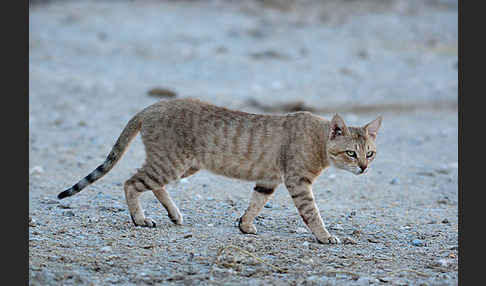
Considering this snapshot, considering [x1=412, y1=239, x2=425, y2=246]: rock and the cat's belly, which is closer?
[x1=412, y1=239, x2=425, y2=246]: rock

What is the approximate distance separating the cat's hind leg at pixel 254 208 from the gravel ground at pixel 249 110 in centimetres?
19

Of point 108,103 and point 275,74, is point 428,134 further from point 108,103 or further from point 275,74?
point 108,103

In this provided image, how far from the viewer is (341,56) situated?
17.5 meters

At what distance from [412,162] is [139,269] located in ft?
19.6

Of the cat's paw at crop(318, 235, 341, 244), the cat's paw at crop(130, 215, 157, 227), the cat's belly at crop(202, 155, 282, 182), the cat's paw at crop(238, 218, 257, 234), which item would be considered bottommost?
the cat's paw at crop(318, 235, 341, 244)

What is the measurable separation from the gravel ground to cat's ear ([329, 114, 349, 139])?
3.32 ft

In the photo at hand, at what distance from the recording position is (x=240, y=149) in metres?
6.63

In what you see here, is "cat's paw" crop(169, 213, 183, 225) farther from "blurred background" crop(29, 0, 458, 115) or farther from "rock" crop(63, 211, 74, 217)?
"blurred background" crop(29, 0, 458, 115)

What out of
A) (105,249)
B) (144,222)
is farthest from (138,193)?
(105,249)

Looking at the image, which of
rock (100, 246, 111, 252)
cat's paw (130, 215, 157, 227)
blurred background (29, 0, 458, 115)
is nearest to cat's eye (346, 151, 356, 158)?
cat's paw (130, 215, 157, 227)

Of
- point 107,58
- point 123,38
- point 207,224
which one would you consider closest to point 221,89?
point 107,58

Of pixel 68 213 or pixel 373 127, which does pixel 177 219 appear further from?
pixel 373 127

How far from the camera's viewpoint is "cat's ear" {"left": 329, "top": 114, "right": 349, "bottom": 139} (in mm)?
6398

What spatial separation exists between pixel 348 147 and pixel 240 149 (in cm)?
108
